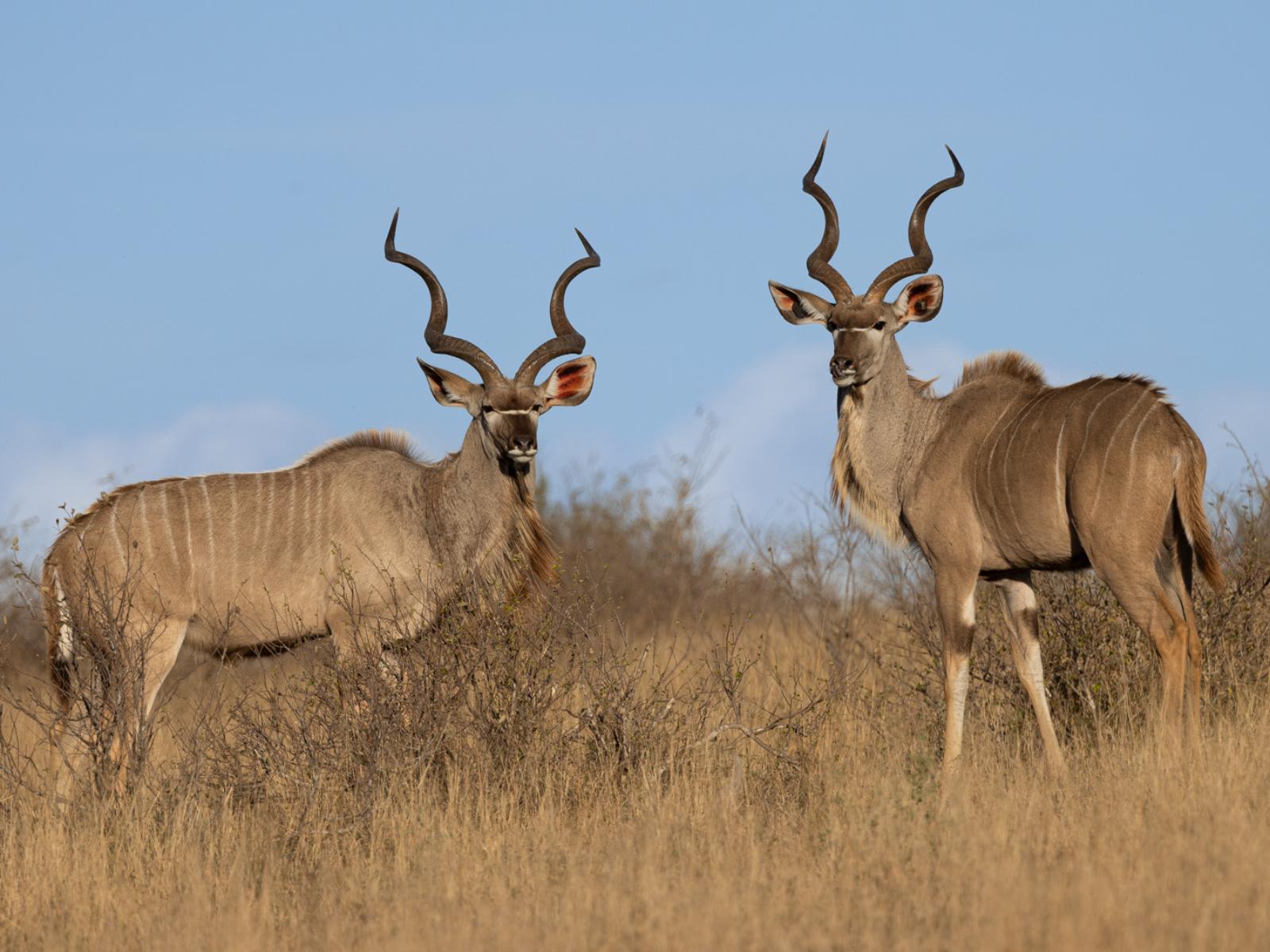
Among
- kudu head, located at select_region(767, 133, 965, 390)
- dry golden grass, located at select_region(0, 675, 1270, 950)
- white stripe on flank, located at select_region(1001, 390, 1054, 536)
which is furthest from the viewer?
kudu head, located at select_region(767, 133, 965, 390)

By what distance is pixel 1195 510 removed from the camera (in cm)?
598

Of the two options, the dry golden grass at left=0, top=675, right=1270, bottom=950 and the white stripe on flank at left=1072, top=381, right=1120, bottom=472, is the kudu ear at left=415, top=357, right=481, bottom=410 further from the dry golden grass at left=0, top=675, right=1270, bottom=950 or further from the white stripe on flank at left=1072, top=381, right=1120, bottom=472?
the white stripe on flank at left=1072, top=381, right=1120, bottom=472

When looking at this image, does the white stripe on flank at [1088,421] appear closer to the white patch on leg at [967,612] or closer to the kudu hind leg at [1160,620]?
the kudu hind leg at [1160,620]

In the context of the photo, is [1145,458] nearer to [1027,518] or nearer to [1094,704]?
[1027,518]

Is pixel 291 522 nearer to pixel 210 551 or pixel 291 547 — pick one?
pixel 291 547

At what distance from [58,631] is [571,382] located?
9.30ft

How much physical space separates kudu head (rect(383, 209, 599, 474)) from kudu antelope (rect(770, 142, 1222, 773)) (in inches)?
45.1

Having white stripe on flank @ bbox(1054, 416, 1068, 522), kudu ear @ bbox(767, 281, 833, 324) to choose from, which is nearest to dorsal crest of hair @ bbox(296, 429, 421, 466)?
kudu ear @ bbox(767, 281, 833, 324)

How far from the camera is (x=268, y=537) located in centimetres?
782

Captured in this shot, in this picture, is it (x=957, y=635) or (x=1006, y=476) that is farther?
(x=957, y=635)

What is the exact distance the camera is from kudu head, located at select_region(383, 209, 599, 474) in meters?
7.56

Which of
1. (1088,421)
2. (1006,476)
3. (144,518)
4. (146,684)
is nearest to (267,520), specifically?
(144,518)

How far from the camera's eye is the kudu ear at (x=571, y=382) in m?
7.86

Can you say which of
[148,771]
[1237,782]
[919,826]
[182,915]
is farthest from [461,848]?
[1237,782]
